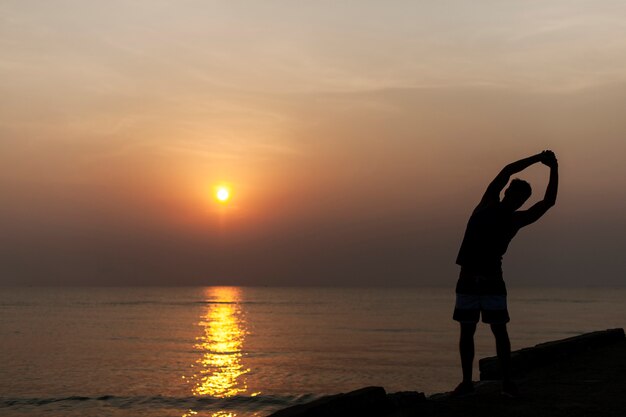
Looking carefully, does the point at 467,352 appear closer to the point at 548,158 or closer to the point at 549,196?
the point at 549,196

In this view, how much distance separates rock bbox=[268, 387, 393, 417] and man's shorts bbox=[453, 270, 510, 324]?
1.13 meters

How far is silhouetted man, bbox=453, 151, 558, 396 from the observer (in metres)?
6.81

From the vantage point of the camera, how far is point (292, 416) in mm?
5312

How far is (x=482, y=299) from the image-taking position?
6887 millimetres

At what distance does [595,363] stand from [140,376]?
A: 2908 cm

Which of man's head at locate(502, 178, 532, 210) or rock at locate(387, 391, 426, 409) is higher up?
man's head at locate(502, 178, 532, 210)

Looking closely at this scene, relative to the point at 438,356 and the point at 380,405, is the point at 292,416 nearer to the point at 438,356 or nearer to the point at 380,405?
the point at 380,405

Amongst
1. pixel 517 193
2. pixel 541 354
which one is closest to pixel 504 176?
pixel 517 193

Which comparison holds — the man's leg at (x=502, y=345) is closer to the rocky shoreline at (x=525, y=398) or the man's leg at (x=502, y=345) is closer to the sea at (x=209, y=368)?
the rocky shoreline at (x=525, y=398)

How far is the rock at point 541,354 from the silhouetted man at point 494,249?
1.62 meters

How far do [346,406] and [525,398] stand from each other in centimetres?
190

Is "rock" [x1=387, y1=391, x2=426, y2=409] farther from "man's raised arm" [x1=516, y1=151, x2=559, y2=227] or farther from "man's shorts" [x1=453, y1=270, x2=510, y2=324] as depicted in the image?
"man's raised arm" [x1=516, y1=151, x2=559, y2=227]

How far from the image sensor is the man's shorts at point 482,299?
22.5 ft

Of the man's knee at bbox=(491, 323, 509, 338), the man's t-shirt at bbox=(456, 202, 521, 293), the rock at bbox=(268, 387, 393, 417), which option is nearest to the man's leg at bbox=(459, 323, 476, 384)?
the man's knee at bbox=(491, 323, 509, 338)
